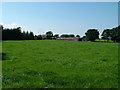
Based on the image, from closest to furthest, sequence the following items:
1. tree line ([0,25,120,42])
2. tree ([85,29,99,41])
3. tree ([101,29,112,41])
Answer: tree line ([0,25,120,42]) → tree ([101,29,112,41]) → tree ([85,29,99,41])

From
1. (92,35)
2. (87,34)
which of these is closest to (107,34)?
(92,35)

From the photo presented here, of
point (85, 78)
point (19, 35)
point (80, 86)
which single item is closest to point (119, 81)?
point (85, 78)

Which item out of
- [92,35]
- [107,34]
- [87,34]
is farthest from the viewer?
[87,34]

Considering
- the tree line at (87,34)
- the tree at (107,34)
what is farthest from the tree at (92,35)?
the tree at (107,34)

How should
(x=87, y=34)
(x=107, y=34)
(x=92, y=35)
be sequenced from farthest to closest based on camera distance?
(x=87, y=34)
(x=92, y=35)
(x=107, y=34)

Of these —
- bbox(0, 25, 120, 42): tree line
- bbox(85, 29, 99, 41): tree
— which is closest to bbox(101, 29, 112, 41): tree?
bbox(0, 25, 120, 42): tree line

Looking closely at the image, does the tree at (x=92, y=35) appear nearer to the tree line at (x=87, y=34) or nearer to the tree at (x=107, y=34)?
the tree line at (x=87, y=34)

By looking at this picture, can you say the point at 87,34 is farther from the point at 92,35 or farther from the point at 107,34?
the point at 107,34

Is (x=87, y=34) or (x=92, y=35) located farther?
(x=87, y=34)

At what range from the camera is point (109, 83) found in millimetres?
7715

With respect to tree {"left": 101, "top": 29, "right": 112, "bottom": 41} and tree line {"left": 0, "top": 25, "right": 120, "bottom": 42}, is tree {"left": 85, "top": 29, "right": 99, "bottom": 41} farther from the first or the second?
tree {"left": 101, "top": 29, "right": 112, "bottom": 41}

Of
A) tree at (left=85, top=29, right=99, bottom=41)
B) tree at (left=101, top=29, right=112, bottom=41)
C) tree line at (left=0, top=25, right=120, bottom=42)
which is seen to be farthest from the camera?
tree at (left=85, top=29, right=99, bottom=41)

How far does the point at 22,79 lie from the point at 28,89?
1.56 metres

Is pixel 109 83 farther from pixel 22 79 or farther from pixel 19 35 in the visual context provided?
pixel 19 35
